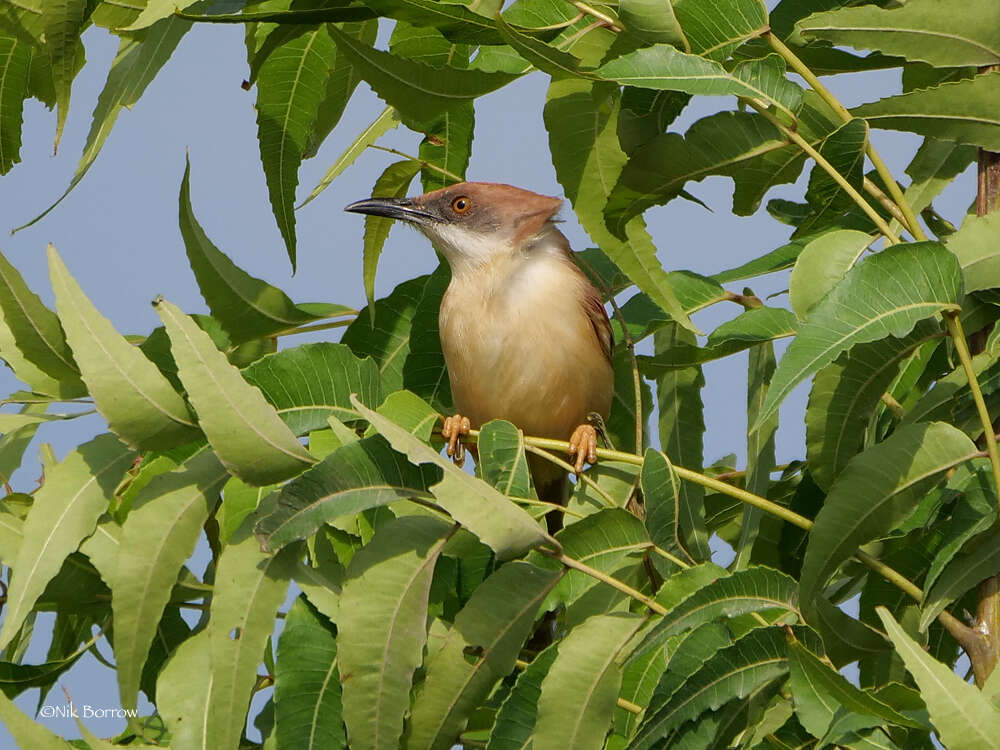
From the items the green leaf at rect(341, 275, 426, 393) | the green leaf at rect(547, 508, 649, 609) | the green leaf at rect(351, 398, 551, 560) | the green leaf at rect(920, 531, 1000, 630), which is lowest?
the green leaf at rect(920, 531, 1000, 630)

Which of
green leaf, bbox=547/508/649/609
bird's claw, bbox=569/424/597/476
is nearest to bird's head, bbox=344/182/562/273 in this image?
bird's claw, bbox=569/424/597/476

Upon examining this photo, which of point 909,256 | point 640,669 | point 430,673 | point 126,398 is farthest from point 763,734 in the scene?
point 126,398

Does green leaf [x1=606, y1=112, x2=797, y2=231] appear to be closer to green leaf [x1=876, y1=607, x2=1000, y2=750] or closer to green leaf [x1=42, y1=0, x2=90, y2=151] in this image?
green leaf [x1=876, y1=607, x2=1000, y2=750]

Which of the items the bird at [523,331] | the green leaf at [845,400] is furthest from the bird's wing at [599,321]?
the green leaf at [845,400]

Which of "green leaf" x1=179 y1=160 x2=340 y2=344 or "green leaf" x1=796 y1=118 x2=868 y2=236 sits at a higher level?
"green leaf" x1=796 y1=118 x2=868 y2=236

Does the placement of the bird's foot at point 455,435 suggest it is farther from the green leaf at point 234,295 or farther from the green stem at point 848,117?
the green stem at point 848,117

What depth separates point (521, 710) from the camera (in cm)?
260

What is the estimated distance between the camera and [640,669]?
295 cm

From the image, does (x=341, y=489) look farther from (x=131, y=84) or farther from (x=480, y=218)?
(x=480, y=218)

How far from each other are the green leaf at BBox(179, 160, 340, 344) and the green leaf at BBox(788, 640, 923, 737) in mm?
1758

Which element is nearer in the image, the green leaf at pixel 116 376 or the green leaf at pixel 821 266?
the green leaf at pixel 116 376

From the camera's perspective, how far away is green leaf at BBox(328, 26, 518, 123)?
9.71 ft

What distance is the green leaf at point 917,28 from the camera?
9.05 feet

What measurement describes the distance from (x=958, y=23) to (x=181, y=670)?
2274 millimetres
